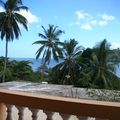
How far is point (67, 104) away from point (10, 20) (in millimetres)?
36556

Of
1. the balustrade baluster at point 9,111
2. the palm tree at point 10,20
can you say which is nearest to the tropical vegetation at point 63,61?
the palm tree at point 10,20

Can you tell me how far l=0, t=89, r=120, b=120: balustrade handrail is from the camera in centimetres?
147

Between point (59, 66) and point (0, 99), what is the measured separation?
3522 centimetres

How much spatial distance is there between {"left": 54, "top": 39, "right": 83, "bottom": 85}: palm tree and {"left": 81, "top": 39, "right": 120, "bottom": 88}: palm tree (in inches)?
97.7

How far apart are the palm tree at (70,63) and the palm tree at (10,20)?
5.70 m

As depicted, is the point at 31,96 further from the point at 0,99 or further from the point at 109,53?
the point at 109,53

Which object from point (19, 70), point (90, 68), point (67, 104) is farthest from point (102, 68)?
point (67, 104)

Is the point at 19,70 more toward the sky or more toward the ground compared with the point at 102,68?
more toward the ground

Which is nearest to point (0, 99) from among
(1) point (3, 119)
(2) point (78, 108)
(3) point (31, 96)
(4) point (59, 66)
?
(1) point (3, 119)

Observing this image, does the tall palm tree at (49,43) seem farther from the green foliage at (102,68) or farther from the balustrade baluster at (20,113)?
the balustrade baluster at (20,113)

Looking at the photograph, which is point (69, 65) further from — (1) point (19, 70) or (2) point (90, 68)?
(1) point (19, 70)

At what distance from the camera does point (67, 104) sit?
1566mm

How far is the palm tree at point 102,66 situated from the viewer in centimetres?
3322

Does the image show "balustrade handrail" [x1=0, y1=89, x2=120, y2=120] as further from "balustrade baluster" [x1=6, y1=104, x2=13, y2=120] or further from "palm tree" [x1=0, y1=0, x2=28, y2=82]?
"palm tree" [x1=0, y1=0, x2=28, y2=82]
